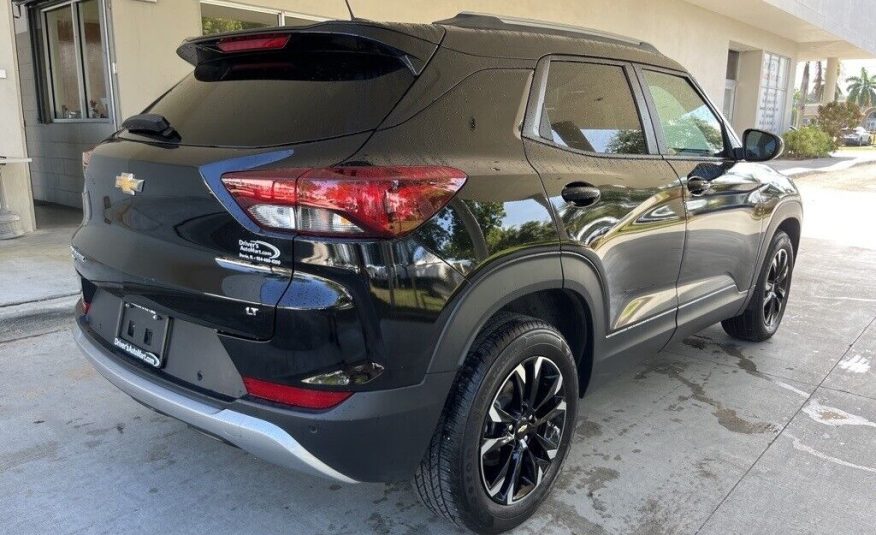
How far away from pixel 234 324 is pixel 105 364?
0.77 m

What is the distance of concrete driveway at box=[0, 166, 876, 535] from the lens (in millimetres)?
2674

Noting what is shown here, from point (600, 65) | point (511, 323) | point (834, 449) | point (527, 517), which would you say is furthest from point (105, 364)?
point (834, 449)

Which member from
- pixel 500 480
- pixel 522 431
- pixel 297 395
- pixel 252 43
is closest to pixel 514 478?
pixel 500 480

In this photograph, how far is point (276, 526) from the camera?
8.54 ft

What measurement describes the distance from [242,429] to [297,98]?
1.11m

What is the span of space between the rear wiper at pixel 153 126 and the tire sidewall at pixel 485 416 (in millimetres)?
1424

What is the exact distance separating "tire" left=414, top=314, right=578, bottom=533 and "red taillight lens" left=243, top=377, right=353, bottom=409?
45 centimetres

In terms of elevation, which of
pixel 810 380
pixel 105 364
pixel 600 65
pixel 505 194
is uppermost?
pixel 600 65

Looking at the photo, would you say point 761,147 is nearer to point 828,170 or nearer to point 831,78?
point 828,170

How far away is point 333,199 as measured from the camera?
1998mm

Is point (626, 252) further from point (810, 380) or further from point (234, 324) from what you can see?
point (810, 380)

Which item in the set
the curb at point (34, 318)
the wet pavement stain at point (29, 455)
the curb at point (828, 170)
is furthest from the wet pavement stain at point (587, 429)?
the curb at point (828, 170)

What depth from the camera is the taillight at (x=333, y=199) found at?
2.00m

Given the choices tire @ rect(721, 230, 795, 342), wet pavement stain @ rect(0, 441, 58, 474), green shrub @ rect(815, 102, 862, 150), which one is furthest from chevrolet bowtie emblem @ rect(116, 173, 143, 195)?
green shrub @ rect(815, 102, 862, 150)
